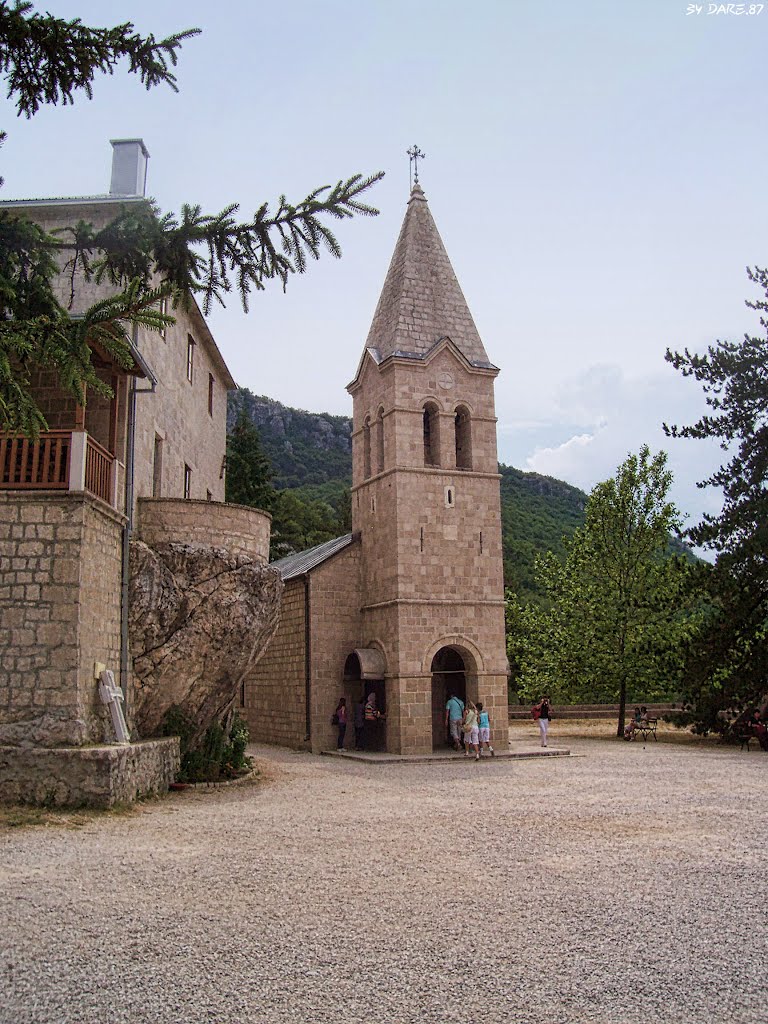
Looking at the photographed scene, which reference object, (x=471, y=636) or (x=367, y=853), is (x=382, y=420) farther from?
(x=367, y=853)

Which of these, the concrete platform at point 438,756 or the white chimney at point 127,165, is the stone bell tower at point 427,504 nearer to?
the concrete platform at point 438,756

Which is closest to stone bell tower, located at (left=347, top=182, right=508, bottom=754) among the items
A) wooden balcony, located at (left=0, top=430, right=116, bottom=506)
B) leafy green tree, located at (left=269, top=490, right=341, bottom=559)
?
wooden balcony, located at (left=0, top=430, right=116, bottom=506)

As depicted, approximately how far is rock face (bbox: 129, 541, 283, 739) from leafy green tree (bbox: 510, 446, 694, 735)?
52.9 feet

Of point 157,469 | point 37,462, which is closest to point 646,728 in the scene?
point 157,469

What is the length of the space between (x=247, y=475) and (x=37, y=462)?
91.2 feet

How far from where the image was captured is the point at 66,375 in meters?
5.13

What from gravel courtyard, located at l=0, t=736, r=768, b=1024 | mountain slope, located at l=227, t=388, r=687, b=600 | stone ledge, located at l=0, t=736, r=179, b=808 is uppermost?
mountain slope, located at l=227, t=388, r=687, b=600

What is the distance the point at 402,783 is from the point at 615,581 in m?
15.8

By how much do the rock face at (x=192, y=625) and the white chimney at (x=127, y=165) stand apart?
27.3 feet

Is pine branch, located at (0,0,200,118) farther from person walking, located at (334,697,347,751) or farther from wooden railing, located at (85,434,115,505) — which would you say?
person walking, located at (334,697,347,751)

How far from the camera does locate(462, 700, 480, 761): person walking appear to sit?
21422 mm

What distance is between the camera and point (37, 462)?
12797mm

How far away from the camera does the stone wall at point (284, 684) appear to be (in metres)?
24.4

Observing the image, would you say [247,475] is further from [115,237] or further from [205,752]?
[115,237]
